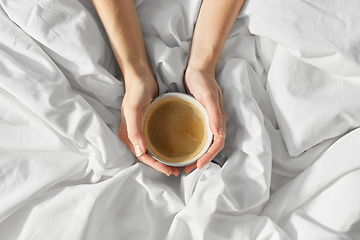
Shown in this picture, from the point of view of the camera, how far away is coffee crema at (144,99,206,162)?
0.81 meters

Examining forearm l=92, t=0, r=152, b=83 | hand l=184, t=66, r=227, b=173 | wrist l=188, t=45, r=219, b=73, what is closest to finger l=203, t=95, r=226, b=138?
hand l=184, t=66, r=227, b=173

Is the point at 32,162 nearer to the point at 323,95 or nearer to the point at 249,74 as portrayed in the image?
the point at 249,74

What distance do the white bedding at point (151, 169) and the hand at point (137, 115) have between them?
0.04 metres

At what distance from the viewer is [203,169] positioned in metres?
0.78

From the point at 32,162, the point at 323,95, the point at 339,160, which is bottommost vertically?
the point at 339,160

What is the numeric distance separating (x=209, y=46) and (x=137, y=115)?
30 cm

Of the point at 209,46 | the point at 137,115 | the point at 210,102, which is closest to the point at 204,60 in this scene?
the point at 209,46

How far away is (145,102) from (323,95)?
510 mm

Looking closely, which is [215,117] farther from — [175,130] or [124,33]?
[124,33]

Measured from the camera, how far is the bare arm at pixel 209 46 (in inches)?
31.0

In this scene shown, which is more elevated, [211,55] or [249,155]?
[211,55]

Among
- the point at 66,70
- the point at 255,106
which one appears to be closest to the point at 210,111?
the point at 255,106

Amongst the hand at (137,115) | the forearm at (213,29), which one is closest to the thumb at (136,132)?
the hand at (137,115)

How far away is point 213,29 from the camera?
2.70 ft
